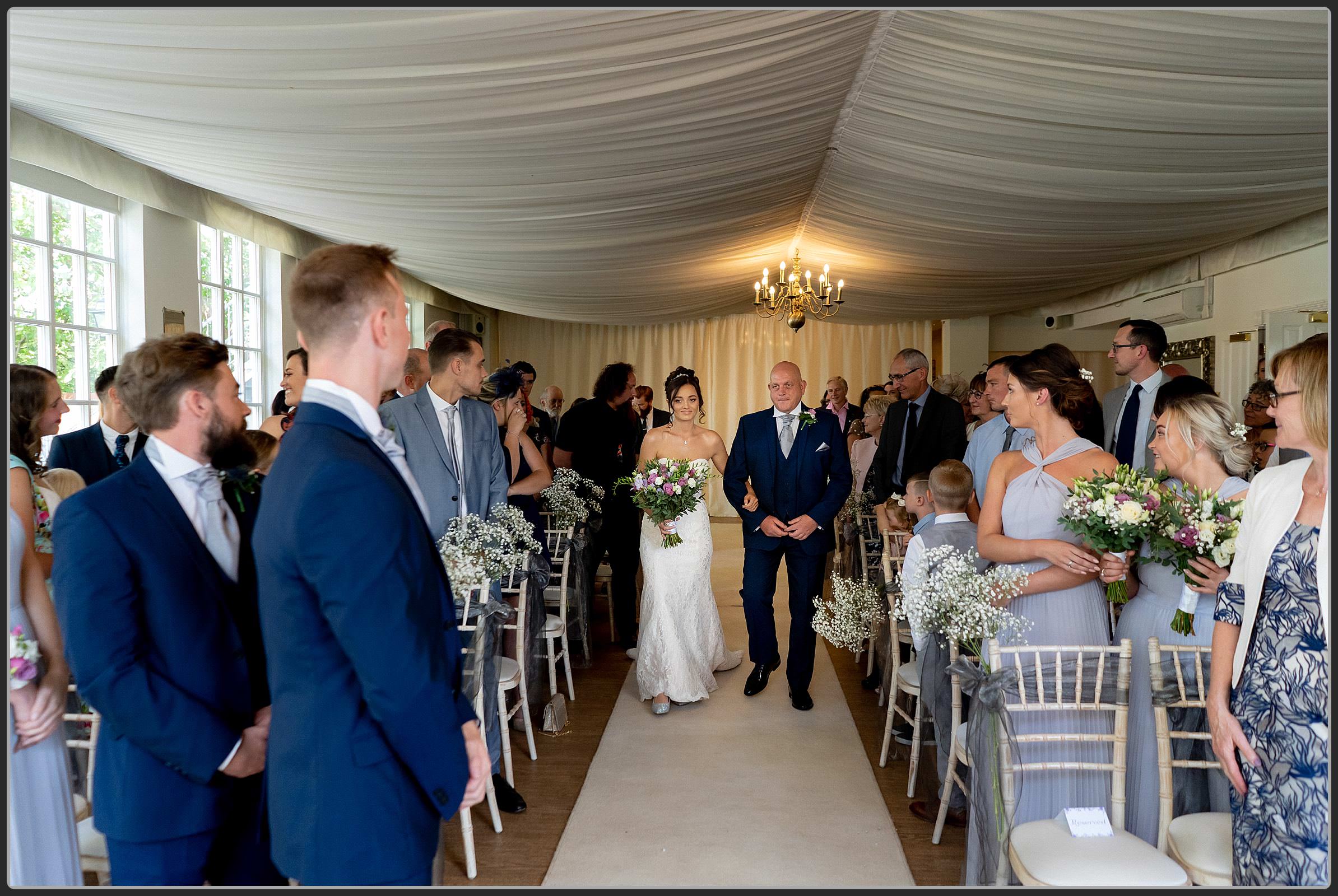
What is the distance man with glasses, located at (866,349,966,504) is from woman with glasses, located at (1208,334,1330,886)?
14.0ft

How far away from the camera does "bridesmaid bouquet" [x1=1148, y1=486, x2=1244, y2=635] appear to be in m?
2.78

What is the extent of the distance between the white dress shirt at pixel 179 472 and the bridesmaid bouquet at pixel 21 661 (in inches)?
20.5

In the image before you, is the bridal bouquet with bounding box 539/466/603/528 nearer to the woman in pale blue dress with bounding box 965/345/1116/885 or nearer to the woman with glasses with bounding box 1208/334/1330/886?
the woman in pale blue dress with bounding box 965/345/1116/885

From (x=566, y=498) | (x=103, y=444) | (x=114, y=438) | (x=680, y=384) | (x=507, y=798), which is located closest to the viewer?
(x=507, y=798)

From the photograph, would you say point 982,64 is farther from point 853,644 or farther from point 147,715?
point 147,715

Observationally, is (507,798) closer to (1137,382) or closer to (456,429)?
(456,429)

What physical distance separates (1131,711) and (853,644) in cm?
192

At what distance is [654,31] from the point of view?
3168mm

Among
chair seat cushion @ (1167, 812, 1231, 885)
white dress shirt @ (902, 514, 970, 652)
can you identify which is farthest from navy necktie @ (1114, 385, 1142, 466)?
chair seat cushion @ (1167, 812, 1231, 885)

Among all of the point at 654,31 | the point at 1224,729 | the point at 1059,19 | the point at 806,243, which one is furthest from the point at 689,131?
the point at 806,243

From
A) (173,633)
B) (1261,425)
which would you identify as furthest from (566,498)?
(1261,425)

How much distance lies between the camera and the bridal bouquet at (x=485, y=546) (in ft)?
11.8

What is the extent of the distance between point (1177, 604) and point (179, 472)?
3.05 metres

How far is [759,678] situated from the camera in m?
5.74
